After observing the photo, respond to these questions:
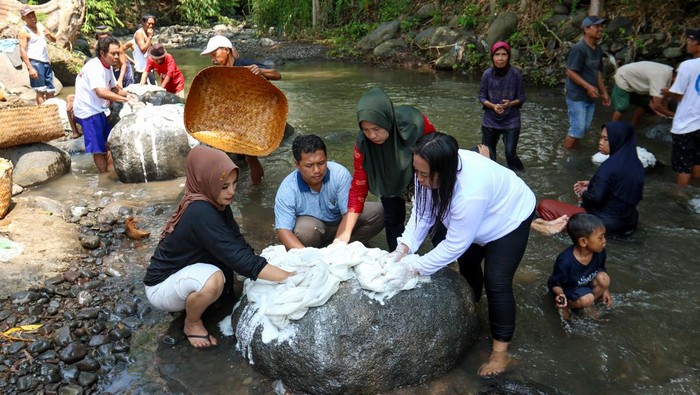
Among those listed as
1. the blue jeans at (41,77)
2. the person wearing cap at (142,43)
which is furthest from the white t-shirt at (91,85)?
the blue jeans at (41,77)

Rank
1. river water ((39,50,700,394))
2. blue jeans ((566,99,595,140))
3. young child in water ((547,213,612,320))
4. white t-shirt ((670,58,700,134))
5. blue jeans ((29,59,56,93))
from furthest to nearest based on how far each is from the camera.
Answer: blue jeans ((29,59,56,93)) < blue jeans ((566,99,595,140)) < white t-shirt ((670,58,700,134)) < young child in water ((547,213,612,320)) < river water ((39,50,700,394))

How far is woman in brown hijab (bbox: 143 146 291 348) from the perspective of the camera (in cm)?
334

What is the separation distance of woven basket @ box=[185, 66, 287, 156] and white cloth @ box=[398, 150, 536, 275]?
3.10 metres

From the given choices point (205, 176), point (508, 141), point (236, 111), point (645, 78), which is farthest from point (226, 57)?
point (645, 78)

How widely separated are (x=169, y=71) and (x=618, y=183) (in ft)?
23.6

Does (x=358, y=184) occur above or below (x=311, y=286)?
above

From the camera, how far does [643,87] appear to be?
7.20 m

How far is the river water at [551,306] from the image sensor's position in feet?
10.8

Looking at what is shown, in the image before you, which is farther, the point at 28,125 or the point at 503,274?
the point at 28,125

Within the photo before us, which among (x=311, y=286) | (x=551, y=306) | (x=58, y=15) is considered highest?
(x=58, y=15)

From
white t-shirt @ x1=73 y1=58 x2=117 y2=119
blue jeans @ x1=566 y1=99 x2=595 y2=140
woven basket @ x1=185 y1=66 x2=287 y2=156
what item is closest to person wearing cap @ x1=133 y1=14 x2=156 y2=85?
white t-shirt @ x1=73 y1=58 x2=117 y2=119

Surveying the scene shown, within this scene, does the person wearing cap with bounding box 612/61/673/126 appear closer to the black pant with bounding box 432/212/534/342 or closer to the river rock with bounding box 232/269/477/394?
the black pant with bounding box 432/212/534/342

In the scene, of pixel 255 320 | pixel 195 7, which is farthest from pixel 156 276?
pixel 195 7

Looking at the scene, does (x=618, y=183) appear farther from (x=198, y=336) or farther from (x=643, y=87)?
(x=198, y=336)
